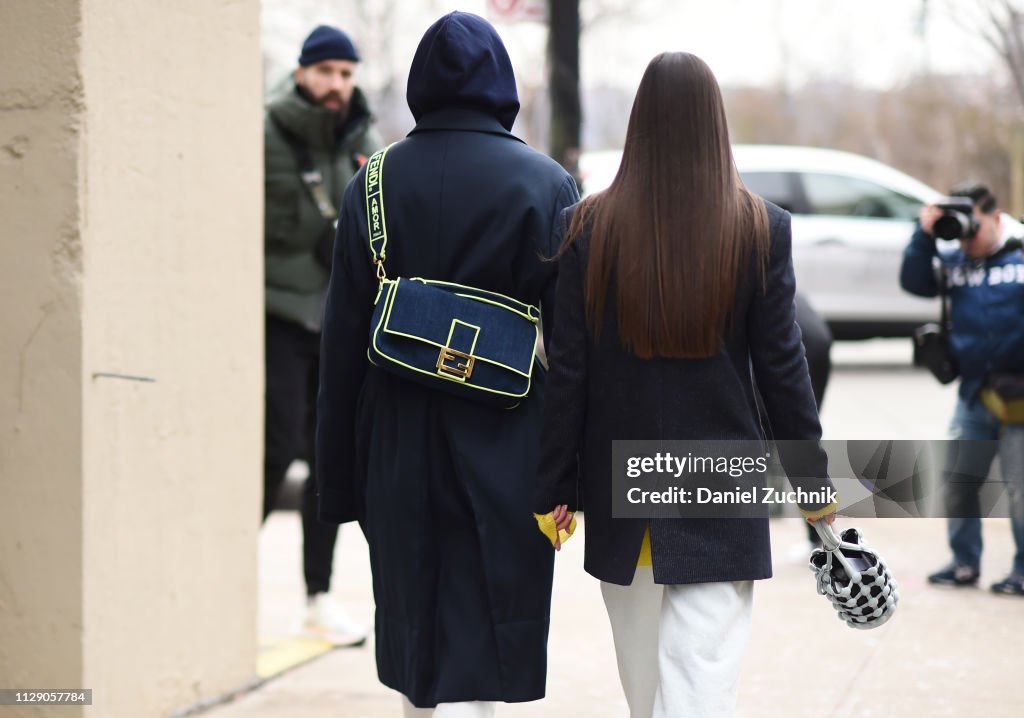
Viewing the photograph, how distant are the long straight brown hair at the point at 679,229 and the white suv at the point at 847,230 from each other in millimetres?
10400

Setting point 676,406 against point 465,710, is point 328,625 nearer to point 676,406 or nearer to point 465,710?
point 465,710

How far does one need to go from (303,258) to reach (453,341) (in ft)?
6.81

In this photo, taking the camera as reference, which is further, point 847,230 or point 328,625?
point 847,230

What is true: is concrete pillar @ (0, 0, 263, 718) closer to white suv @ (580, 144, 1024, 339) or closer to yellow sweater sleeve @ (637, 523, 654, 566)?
yellow sweater sleeve @ (637, 523, 654, 566)

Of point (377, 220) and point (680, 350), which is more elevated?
point (377, 220)

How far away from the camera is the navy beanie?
4.94 m

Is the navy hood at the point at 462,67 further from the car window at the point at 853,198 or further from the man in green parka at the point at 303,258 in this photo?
the car window at the point at 853,198

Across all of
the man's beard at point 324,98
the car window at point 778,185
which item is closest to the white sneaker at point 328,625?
the man's beard at point 324,98

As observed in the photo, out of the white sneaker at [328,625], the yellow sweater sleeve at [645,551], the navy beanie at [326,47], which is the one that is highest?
the navy beanie at [326,47]

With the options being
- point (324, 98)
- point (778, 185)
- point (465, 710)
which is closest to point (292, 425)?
point (324, 98)

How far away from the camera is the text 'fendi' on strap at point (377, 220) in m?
3.14

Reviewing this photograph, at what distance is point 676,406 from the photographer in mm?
2885

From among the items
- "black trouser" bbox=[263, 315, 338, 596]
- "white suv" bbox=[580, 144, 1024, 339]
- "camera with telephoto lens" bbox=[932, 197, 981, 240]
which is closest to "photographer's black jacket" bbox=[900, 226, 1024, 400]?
"camera with telephoto lens" bbox=[932, 197, 981, 240]

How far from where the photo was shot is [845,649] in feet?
16.3
